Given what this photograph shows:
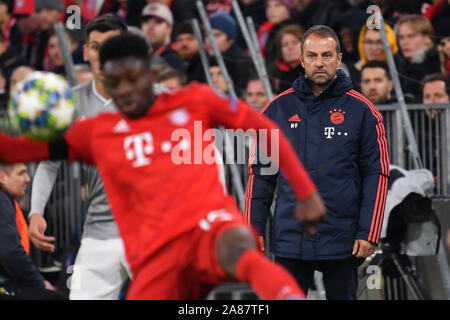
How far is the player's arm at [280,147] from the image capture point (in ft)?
15.7

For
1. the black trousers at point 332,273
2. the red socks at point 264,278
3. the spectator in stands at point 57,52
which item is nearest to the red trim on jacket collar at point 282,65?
the spectator in stands at point 57,52

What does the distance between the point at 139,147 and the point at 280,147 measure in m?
0.72

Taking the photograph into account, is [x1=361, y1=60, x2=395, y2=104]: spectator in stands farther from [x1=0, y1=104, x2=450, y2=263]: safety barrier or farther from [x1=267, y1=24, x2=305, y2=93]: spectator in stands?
[x1=267, y1=24, x2=305, y2=93]: spectator in stands

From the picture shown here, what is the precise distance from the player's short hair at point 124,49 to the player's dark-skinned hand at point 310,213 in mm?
1061

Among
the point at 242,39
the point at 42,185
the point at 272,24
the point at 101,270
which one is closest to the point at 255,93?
the point at 242,39

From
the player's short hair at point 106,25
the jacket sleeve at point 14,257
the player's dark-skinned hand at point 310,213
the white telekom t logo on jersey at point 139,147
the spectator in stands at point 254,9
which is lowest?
the jacket sleeve at point 14,257

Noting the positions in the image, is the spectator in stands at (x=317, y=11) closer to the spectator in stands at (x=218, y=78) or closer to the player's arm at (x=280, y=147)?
the spectator in stands at (x=218, y=78)

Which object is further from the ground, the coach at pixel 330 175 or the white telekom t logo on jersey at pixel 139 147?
the white telekom t logo on jersey at pixel 139 147

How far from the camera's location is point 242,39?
11.9 metres

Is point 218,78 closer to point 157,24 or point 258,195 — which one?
point 157,24

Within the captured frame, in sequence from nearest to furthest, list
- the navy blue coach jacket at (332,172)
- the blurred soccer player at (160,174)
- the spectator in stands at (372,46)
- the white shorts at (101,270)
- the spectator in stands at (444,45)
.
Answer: the blurred soccer player at (160,174) < the white shorts at (101,270) < the navy blue coach jacket at (332,172) < the spectator in stands at (444,45) < the spectator in stands at (372,46)

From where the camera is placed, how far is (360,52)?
1109cm

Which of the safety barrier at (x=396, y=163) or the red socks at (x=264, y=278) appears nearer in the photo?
the red socks at (x=264, y=278)

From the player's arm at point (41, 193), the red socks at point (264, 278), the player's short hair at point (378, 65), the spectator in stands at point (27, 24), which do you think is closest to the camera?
the red socks at point (264, 278)
